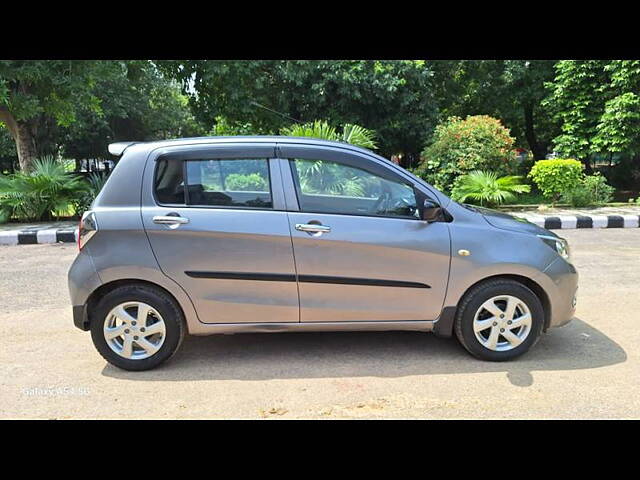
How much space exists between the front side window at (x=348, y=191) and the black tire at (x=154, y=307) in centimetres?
124

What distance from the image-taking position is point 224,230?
3.53 m

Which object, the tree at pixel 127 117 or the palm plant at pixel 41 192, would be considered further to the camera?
the tree at pixel 127 117

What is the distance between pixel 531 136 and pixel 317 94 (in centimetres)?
977

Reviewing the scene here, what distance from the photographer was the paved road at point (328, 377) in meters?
3.10

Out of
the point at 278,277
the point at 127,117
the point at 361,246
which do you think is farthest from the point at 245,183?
the point at 127,117

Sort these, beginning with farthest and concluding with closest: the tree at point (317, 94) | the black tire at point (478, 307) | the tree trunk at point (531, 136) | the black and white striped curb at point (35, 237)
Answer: the tree trunk at point (531, 136), the tree at point (317, 94), the black and white striped curb at point (35, 237), the black tire at point (478, 307)

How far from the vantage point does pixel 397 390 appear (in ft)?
10.9

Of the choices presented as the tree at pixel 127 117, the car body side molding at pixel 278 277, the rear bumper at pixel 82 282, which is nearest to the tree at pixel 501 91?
the tree at pixel 127 117

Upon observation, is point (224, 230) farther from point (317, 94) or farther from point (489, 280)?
point (317, 94)

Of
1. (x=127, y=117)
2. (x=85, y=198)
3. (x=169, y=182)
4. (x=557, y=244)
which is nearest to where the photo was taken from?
(x=169, y=182)

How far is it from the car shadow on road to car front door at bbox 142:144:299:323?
400 millimetres

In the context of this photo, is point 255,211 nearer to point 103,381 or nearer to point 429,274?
point 429,274

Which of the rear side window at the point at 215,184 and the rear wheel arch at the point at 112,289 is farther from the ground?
the rear side window at the point at 215,184

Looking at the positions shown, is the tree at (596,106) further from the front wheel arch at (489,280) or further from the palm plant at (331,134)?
the front wheel arch at (489,280)
